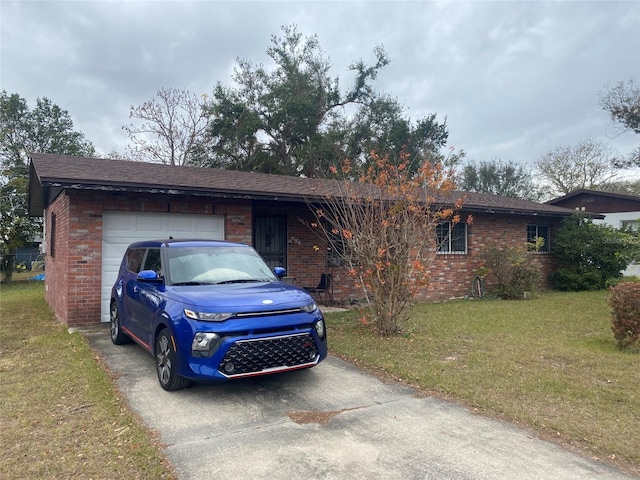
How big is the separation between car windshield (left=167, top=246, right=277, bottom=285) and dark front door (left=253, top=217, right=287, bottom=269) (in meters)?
5.17

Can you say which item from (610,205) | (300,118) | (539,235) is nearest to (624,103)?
(610,205)

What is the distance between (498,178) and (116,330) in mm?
41672

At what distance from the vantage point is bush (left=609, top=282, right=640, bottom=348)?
6.38 metres

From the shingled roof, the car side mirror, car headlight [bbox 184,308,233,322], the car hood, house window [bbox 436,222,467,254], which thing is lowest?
car headlight [bbox 184,308,233,322]

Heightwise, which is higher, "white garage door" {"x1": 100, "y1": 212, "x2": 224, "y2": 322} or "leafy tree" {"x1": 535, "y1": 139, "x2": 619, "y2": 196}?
"leafy tree" {"x1": 535, "y1": 139, "x2": 619, "y2": 196}

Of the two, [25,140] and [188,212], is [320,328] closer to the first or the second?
[188,212]

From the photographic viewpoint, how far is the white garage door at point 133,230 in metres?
8.55

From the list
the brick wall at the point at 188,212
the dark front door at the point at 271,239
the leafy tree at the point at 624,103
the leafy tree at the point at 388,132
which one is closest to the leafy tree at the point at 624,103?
the leafy tree at the point at 624,103

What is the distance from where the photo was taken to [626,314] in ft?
21.2

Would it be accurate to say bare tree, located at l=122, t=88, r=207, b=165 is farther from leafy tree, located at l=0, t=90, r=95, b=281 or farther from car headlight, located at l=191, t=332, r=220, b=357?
car headlight, located at l=191, t=332, r=220, b=357

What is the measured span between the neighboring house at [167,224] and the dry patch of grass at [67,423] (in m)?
2.14

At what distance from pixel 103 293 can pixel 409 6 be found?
34.6 feet

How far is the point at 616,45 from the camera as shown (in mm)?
14148

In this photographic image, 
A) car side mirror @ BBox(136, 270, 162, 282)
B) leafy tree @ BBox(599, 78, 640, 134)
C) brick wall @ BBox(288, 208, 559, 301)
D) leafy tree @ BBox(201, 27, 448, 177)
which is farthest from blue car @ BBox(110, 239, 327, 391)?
leafy tree @ BBox(599, 78, 640, 134)
